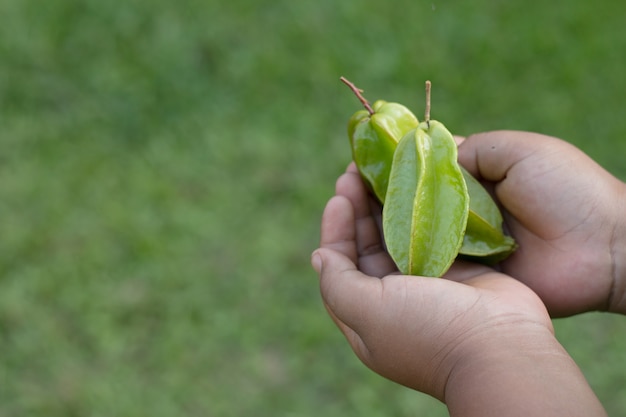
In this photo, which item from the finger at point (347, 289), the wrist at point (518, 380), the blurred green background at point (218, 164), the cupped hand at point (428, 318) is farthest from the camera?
the blurred green background at point (218, 164)

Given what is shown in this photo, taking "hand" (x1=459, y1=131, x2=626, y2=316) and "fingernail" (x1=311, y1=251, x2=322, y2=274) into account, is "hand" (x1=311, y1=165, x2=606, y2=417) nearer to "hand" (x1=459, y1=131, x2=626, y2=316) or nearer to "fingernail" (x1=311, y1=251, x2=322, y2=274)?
"fingernail" (x1=311, y1=251, x2=322, y2=274)

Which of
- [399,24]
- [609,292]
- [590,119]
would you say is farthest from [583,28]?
[609,292]

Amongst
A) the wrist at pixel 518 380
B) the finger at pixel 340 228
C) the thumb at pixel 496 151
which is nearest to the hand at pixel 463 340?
the wrist at pixel 518 380

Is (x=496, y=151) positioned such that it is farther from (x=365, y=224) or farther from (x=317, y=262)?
(x=317, y=262)

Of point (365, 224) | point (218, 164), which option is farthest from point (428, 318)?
point (218, 164)

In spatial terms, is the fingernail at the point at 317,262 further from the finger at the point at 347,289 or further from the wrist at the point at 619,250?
the wrist at the point at 619,250

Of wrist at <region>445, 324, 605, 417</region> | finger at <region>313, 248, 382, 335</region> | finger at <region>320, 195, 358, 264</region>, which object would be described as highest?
finger at <region>320, 195, 358, 264</region>

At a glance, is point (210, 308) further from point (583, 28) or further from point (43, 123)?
point (583, 28)

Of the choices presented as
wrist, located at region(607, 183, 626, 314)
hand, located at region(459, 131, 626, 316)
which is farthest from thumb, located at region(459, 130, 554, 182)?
wrist, located at region(607, 183, 626, 314)
